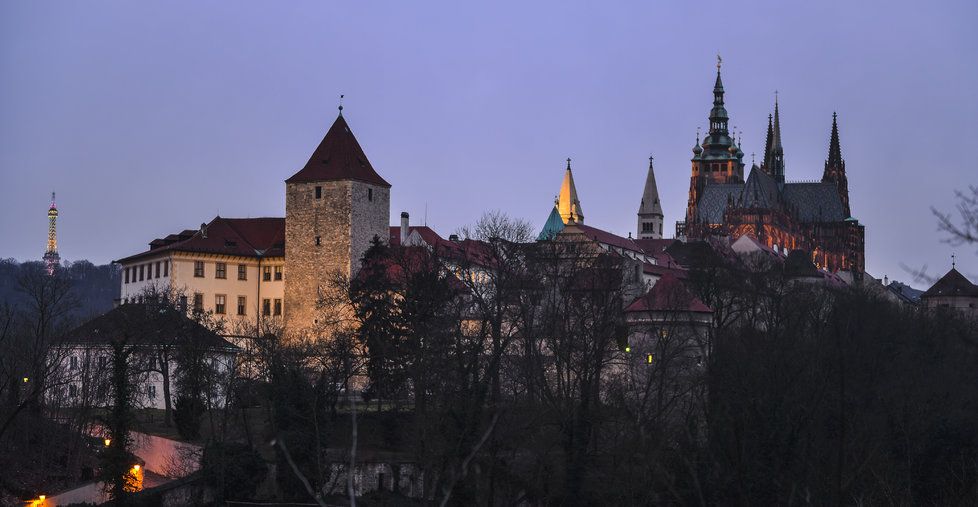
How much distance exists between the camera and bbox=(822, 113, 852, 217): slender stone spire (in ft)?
604

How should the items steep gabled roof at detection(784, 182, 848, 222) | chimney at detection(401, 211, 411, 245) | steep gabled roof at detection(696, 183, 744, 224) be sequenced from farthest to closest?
steep gabled roof at detection(696, 183, 744, 224) < steep gabled roof at detection(784, 182, 848, 222) < chimney at detection(401, 211, 411, 245)

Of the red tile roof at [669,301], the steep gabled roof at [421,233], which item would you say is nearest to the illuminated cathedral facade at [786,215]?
the steep gabled roof at [421,233]

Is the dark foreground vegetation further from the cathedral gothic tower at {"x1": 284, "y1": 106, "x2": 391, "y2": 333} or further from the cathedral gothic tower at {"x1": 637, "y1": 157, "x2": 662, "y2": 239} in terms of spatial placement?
the cathedral gothic tower at {"x1": 637, "y1": 157, "x2": 662, "y2": 239}

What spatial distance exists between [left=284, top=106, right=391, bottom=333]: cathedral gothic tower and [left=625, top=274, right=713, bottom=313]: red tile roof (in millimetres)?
17910

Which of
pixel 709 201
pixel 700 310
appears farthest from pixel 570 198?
pixel 700 310

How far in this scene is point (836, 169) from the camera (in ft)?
620

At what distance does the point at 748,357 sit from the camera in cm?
5603

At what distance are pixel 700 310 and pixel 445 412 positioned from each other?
2029 cm

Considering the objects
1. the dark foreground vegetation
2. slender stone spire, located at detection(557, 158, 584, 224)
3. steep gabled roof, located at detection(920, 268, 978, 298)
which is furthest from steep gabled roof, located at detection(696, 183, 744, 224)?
the dark foreground vegetation

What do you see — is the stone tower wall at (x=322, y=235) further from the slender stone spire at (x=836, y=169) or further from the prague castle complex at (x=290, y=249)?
the slender stone spire at (x=836, y=169)

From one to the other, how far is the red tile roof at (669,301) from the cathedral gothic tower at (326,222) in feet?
58.8

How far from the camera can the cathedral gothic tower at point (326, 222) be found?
84.1 metres

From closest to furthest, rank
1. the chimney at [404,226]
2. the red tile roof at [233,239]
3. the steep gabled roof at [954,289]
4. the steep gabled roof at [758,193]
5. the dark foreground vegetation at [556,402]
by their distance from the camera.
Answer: the dark foreground vegetation at [556,402] → the red tile roof at [233,239] → the chimney at [404,226] → the steep gabled roof at [954,289] → the steep gabled roof at [758,193]

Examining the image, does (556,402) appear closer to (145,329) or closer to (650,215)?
(145,329)
